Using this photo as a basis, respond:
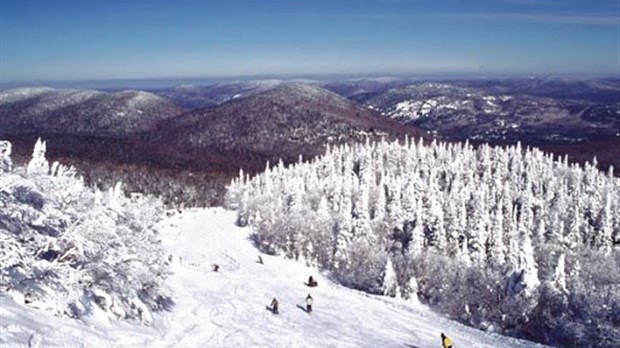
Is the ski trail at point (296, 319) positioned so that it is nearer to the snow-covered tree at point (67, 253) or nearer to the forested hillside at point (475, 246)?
A: the snow-covered tree at point (67, 253)

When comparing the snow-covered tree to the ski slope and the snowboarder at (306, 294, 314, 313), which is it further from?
the snowboarder at (306, 294, 314, 313)

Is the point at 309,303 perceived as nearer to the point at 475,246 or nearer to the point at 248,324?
the point at 248,324

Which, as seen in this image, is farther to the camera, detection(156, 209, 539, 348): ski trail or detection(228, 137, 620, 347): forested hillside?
detection(228, 137, 620, 347): forested hillside

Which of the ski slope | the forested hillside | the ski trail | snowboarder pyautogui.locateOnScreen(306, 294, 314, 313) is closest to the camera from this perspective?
the ski slope

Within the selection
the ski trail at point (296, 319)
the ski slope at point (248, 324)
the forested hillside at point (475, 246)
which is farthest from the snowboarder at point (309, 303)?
the forested hillside at point (475, 246)

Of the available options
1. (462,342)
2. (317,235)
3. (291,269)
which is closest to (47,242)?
(462,342)

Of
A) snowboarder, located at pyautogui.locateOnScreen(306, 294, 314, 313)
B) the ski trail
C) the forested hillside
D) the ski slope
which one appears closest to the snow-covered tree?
the ski slope

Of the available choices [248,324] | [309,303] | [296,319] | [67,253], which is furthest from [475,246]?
[67,253]

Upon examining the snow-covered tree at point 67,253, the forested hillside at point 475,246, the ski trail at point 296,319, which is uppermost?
the snow-covered tree at point 67,253
